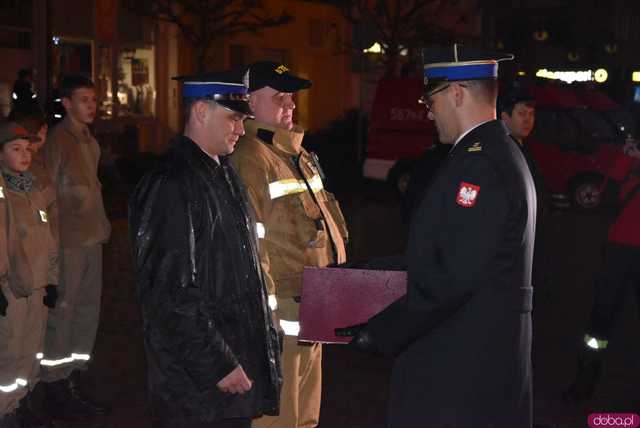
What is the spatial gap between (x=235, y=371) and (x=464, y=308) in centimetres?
88

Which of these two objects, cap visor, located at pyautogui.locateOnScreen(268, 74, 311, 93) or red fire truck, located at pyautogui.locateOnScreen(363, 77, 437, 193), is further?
red fire truck, located at pyautogui.locateOnScreen(363, 77, 437, 193)

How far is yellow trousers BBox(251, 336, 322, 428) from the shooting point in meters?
4.85

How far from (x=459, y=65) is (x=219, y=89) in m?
0.95

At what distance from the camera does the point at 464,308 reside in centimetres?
340

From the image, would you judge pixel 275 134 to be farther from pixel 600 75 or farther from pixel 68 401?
pixel 600 75

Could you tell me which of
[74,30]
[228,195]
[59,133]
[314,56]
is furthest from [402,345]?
[314,56]

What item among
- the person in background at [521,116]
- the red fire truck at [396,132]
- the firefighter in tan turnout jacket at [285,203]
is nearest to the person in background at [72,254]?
the firefighter in tan turnout jacket at [285,203]

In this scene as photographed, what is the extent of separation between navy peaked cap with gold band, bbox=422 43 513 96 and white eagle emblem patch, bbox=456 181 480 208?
0.44 meters

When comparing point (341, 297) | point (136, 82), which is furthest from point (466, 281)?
point (136, 82)

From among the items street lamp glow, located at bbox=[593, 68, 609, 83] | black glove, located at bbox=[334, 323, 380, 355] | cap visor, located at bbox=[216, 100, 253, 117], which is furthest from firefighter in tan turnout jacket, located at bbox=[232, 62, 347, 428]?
street lamp glow, located at bbox=[593, 68, 609, 83]

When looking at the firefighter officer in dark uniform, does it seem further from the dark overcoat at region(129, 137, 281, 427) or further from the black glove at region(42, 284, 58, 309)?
the black glove at region(42, 284, 58, 309)

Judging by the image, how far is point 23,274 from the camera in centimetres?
552

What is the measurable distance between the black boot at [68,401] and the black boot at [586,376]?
3.09 meters

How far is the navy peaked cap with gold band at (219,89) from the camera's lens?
3918 millimetres
